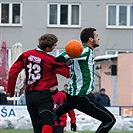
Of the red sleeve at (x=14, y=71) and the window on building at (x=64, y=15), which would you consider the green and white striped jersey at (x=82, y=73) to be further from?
the window on building at (x=64, y=15)

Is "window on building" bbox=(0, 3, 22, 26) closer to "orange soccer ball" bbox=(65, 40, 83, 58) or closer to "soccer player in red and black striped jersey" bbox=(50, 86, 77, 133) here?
"soccer player in red and black striped jersey" bbox=(50, 86, 77, 133)

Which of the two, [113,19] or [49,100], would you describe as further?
[113,19]

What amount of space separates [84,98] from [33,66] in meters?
0.89

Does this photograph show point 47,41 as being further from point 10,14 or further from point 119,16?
point 119,16

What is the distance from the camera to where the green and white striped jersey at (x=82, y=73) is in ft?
34.4

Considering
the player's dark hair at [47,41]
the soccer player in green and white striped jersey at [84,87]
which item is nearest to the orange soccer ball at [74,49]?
the soccer player in green and white striped jersey at [84,87]

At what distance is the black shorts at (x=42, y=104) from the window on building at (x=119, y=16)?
32512mm

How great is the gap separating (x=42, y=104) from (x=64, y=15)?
3330cm

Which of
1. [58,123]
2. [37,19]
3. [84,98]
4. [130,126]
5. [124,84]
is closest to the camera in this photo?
[84,98]

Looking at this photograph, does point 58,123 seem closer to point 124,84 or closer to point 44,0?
point 124,84

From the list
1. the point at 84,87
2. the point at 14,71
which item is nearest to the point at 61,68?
the point at 84,87

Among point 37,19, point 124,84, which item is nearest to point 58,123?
point 124,84

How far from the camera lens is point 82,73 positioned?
10508 millimetres

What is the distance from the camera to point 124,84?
33219 mm
